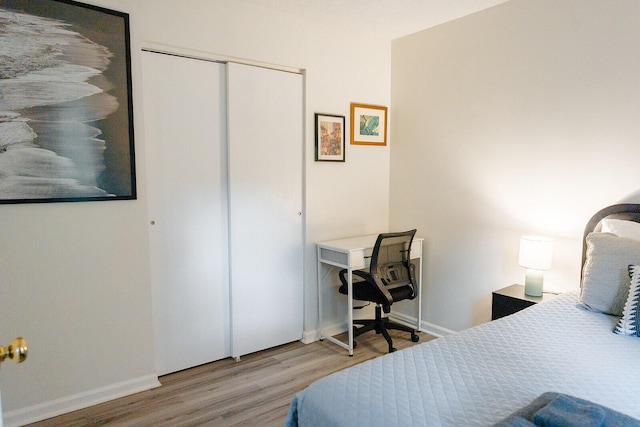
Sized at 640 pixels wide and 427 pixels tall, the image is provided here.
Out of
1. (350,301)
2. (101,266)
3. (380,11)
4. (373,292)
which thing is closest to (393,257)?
(373,292)

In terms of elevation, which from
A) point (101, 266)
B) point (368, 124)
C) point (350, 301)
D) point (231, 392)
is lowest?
point (231, 392)

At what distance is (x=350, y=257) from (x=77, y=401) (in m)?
1.96

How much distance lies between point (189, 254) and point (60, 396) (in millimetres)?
1093

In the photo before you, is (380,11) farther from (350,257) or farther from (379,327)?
(379,327)

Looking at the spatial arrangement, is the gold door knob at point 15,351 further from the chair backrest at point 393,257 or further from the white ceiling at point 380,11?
the white ceiling at point 380,11

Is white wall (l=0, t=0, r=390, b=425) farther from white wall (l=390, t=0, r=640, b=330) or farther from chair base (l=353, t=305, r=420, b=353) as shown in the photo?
chair base (l=353, t=305, r=420, b=353)

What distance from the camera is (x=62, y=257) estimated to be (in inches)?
94.0

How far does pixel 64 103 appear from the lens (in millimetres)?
2320

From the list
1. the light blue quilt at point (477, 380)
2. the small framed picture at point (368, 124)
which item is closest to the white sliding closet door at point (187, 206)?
the small framed picture at point (368, 124)

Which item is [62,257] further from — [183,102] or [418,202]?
[418,202]

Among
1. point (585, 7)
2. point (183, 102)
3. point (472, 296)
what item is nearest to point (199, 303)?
point (183, 102)

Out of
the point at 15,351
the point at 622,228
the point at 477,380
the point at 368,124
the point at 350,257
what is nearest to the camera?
the point at 15,351

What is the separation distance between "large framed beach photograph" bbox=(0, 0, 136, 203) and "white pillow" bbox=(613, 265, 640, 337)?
8.84ft

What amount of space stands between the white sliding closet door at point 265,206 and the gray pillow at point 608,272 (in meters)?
2.03
